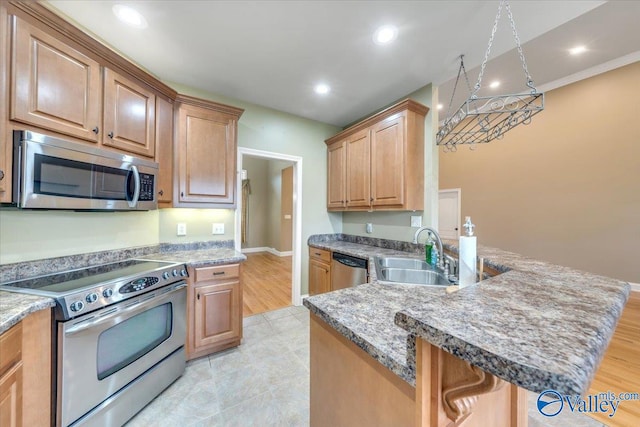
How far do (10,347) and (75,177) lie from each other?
38.1 inches

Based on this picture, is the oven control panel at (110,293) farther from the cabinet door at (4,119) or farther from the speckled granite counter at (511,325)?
the speckled granite counter at (511,325)

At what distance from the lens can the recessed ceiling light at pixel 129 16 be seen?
5.20 feet

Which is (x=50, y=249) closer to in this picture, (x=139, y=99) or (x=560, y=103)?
(x=139, y=99)

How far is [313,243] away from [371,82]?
7.08 feet

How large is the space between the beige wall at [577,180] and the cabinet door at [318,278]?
350 cm

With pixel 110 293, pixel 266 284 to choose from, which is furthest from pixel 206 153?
pixel 266 284

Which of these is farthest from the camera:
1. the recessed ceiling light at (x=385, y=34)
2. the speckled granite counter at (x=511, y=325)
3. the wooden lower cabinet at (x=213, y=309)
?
the wooden lower cabinet at (x=213, y=309)

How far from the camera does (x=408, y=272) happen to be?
6.87ft

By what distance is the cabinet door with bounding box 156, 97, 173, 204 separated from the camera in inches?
81.1

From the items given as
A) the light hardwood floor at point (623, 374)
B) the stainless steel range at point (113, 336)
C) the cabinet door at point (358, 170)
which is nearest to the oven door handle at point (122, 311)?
the stainless steel range at point (113, 336)

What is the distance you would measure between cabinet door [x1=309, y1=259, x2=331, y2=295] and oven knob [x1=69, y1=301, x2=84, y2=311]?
2234 mm

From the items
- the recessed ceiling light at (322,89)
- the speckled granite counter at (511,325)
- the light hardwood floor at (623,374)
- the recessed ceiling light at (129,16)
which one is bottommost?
the light hardwood floor at (623,374)

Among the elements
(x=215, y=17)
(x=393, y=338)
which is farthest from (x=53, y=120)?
(x=393, y=338)

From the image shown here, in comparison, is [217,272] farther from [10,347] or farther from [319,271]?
[319,271]
